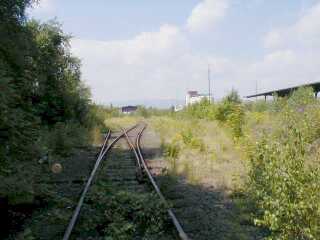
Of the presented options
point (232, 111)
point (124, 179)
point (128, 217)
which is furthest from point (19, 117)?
point (232, 111)

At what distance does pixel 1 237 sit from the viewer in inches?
291

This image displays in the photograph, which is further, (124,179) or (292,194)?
(124,179)

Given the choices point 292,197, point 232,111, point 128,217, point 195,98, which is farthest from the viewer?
point 195,98

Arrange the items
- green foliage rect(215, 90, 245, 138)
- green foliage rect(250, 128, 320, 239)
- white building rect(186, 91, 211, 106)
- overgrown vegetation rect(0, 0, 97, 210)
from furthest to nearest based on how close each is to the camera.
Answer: white building rect(186, 91, 211, 106) → green foliage rect(215, 90, 245, 138) → overgrown vegetation rect(0, 0, 97, 210) → green foliage rect(250, 128, 320, 239)

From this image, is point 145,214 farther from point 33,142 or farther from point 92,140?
→ point 92,140

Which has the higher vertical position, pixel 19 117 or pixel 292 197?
pixel 19 117

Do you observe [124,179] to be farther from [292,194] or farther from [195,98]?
[195,98]

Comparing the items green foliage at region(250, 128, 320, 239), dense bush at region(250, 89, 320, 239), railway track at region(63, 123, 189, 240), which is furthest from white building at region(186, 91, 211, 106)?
green foliage at region(250, 128, 320, 239)

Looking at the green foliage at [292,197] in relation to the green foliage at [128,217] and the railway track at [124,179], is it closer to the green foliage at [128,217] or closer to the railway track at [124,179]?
the railway track at [124,179]

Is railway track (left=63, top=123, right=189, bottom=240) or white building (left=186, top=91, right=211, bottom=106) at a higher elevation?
white building (left=186, top=91, right=211, bottom=106)

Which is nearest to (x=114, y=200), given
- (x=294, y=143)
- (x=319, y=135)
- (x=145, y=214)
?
(x=145, y=214)

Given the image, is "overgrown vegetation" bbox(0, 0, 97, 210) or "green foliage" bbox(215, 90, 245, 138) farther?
"green foliage" bbox(215, 90, 245, 138)

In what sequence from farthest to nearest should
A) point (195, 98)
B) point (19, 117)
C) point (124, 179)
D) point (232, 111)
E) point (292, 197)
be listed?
1. point (195, 98)
2. point (232, 111)
3. point (124, 179)
4. point (19, 117)
5. point (292, 197)

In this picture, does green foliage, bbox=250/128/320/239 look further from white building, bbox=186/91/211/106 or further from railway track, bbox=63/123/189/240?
white building, bbox=186/91/211/106
